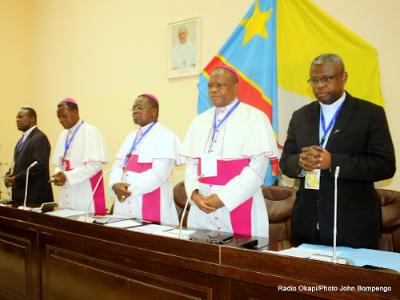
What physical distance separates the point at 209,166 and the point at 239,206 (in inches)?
13.2

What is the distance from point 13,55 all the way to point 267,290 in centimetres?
704

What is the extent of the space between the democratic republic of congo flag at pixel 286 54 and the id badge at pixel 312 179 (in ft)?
5.35

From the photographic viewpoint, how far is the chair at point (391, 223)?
3031 mm

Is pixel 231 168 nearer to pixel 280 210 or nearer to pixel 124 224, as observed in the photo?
pixel 124 224

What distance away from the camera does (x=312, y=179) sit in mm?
2125

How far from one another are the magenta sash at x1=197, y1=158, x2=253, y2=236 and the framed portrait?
102 inches

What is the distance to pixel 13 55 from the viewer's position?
7.14 m

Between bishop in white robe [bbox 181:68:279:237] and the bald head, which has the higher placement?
the bald head

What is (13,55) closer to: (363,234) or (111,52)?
(111,52)

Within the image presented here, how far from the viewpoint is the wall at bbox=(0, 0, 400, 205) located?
12.0 ft

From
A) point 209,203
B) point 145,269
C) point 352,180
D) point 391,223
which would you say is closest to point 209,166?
point 209,203

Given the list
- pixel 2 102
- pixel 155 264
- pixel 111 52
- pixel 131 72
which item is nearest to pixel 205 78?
pixel 131 72

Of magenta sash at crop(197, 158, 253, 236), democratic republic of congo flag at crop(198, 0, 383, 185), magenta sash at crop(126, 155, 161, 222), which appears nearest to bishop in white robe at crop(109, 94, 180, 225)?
magenta sash at crop(126, 155, 161, 222)

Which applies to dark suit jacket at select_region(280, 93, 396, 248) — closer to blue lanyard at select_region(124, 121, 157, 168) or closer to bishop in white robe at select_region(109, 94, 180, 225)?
bishop in white robe at select_region(109, 94, 180, 225)
